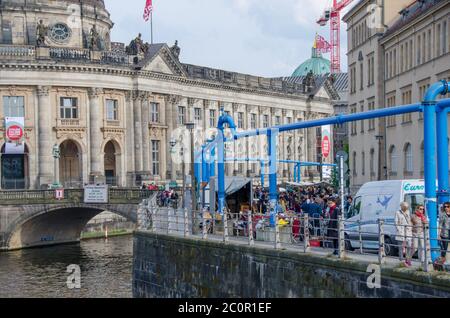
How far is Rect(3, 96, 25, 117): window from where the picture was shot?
78.8 metres

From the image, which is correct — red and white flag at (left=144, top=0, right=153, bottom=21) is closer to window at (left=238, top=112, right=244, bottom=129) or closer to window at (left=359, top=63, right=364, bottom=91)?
window at (left=238, top=112, right=244, bottom=129)

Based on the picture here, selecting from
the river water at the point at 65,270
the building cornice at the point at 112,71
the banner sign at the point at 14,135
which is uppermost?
the building cornice at the point at 112,71

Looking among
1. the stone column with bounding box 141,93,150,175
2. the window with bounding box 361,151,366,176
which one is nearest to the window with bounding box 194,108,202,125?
the stone column with bounding box 141,93,150,175

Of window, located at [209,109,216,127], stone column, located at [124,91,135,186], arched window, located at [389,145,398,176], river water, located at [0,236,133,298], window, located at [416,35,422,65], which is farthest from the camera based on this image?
window, located at [209,109,216,127]

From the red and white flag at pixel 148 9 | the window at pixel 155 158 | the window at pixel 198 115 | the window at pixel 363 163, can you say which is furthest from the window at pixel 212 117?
the window at pixel 363 163

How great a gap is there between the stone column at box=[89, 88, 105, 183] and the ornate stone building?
0.09m

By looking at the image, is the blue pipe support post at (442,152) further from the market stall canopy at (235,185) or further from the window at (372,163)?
the window at (372,163)

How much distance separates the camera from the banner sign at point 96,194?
66.8 meters

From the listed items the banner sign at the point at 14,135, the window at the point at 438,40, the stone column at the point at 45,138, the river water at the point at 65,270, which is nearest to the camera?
the river water at the point at 65,270

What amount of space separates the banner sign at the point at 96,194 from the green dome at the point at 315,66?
102678 millimetres

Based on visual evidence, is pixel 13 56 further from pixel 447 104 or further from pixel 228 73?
pixel 447 104

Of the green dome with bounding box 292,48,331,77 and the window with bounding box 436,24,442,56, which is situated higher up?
the green dome with bounding box 292,48,331,77

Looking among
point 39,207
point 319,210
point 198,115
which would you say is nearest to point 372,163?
point 39,207

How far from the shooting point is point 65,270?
55094mm
